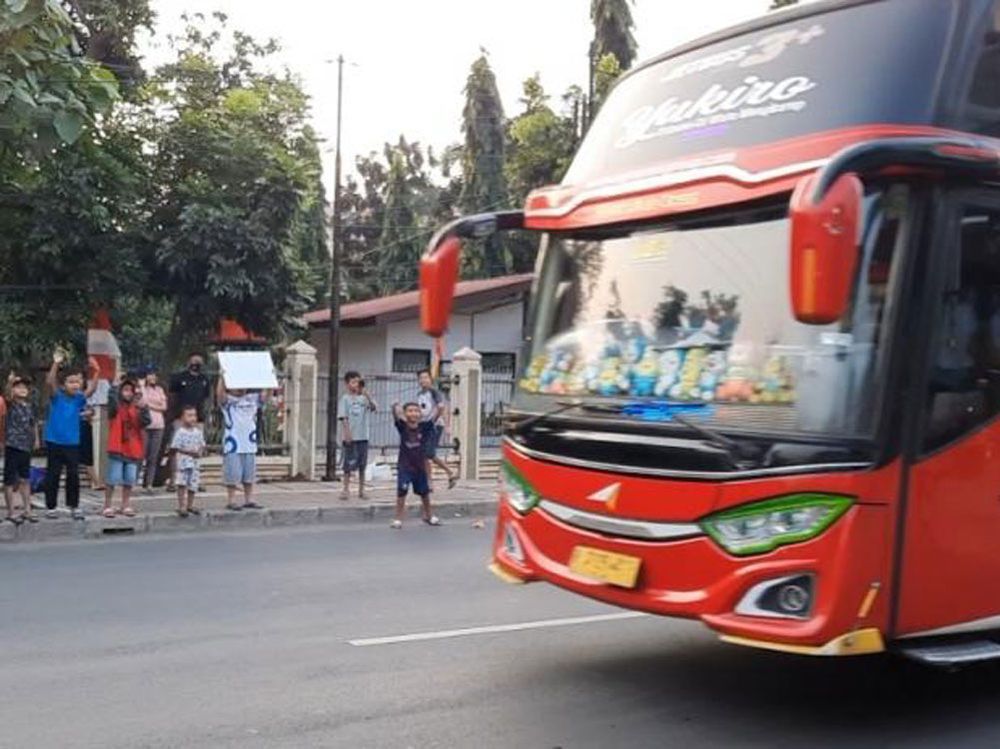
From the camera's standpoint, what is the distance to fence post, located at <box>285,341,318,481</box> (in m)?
17.1

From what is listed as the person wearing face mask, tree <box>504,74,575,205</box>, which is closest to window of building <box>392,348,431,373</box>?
tree <box>504,74,575,205</box>

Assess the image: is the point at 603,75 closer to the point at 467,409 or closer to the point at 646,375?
the point at 467,409

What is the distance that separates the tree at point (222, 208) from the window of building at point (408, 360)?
25.5 ft

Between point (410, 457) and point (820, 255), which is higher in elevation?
point (820, 255)

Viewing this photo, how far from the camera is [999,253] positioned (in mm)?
5477

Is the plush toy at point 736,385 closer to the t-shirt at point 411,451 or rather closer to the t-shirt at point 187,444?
the t-shirt at point 411,451

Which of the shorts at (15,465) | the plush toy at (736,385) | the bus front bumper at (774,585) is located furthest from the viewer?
the shorts at (15,465)

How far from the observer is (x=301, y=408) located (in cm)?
1712

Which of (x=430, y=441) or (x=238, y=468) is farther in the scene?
(x=430, y=441)

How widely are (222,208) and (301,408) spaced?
328 centimetres

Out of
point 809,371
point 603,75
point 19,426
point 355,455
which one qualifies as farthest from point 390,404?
point 809,371

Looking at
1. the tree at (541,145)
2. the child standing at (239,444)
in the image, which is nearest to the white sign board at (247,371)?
the child standing at (239,444)

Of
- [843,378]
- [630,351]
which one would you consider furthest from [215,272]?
[843,378]

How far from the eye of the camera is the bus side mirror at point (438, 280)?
6324 mm
